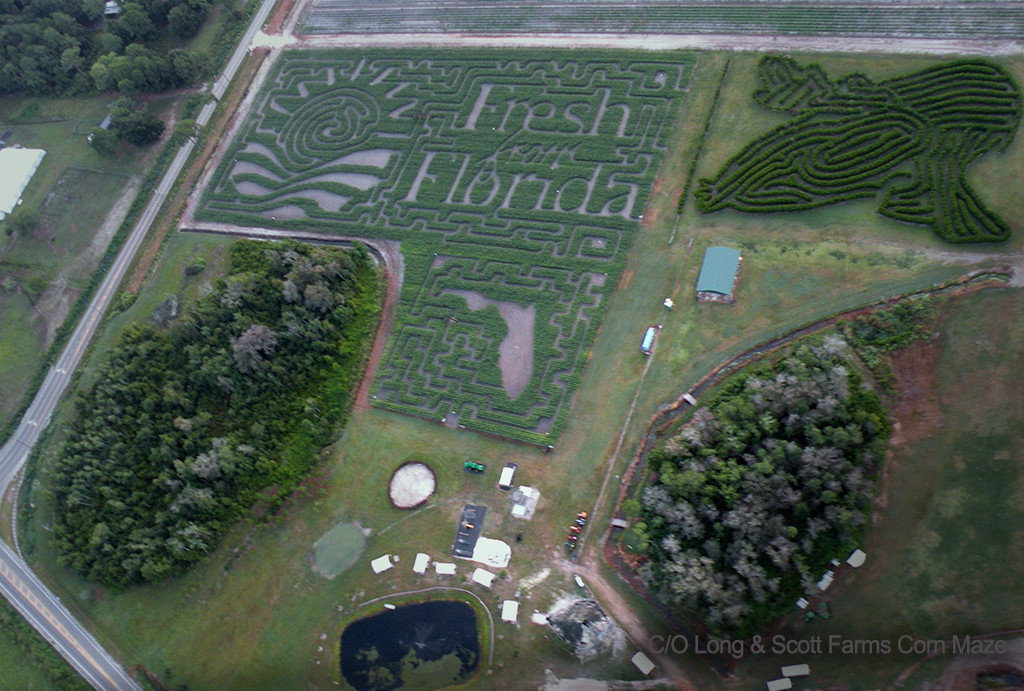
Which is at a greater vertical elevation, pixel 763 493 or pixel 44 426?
pixel 763 493

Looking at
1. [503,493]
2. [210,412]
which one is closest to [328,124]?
[210,412]

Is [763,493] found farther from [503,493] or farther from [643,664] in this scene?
[503,493]

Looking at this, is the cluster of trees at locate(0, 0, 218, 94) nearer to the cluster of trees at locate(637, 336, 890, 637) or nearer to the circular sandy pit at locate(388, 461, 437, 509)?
the circular sandy pit at locate(388, 461, 437, 509)

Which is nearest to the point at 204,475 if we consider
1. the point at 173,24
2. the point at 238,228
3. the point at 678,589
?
the point at 238,228

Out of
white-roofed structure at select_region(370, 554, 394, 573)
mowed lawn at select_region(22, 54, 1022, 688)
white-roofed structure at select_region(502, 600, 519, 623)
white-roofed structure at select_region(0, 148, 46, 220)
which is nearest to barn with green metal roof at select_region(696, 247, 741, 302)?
mowed lawn at select_region(22, 54, 1022, 688)

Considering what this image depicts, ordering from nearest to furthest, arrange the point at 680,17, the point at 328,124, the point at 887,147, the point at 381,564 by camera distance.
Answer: the point at 381,564
the point at 887,147
the point at 680,17
the point at 328,124

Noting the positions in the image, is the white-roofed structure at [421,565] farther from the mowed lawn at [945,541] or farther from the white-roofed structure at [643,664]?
the mowed lawn at [945,541]

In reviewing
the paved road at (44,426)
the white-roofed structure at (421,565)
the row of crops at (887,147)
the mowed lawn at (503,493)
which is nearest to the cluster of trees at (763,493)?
the mowed lawn at (503,493)

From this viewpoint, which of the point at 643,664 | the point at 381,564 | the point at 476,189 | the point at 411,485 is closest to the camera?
the point at 643,664
